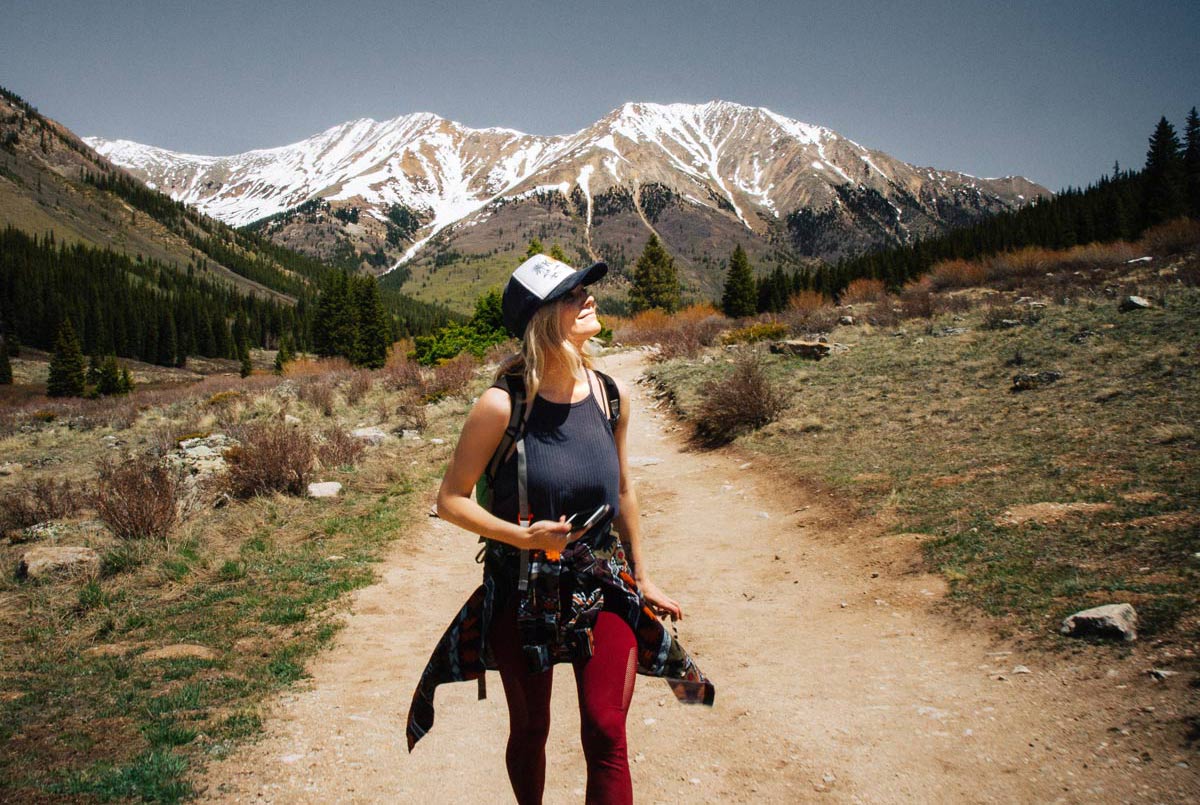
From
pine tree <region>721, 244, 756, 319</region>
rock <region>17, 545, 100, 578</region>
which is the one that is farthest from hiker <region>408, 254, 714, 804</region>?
pine tree <region>721, 244, 756, 319</region>

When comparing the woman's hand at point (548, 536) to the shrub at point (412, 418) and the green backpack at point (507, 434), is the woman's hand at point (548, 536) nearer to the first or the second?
the green backpack at point (507, 434)

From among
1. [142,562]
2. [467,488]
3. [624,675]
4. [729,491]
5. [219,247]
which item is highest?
[219,247]

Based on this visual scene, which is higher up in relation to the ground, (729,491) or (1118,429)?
(1118,429)

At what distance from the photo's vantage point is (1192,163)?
52844 mm

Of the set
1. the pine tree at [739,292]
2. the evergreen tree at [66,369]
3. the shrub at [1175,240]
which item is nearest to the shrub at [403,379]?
the shrub at [1175,240]

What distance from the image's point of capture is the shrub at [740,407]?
12.5 metres

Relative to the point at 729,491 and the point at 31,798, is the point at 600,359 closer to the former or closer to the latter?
the point at 729,491

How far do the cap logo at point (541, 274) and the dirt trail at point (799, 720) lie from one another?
2.65 m

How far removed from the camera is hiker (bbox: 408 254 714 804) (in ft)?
7.09

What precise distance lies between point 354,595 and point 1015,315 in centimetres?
1905

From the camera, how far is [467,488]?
2.22 metres

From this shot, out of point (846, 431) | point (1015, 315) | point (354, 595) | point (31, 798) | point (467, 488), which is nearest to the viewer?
point (467, 488)

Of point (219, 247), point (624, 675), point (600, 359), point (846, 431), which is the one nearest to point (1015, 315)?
point (846, 431)

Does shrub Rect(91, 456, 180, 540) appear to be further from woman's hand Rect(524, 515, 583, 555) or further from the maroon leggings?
woman's hand Rect(524, 515, 583, 555)
